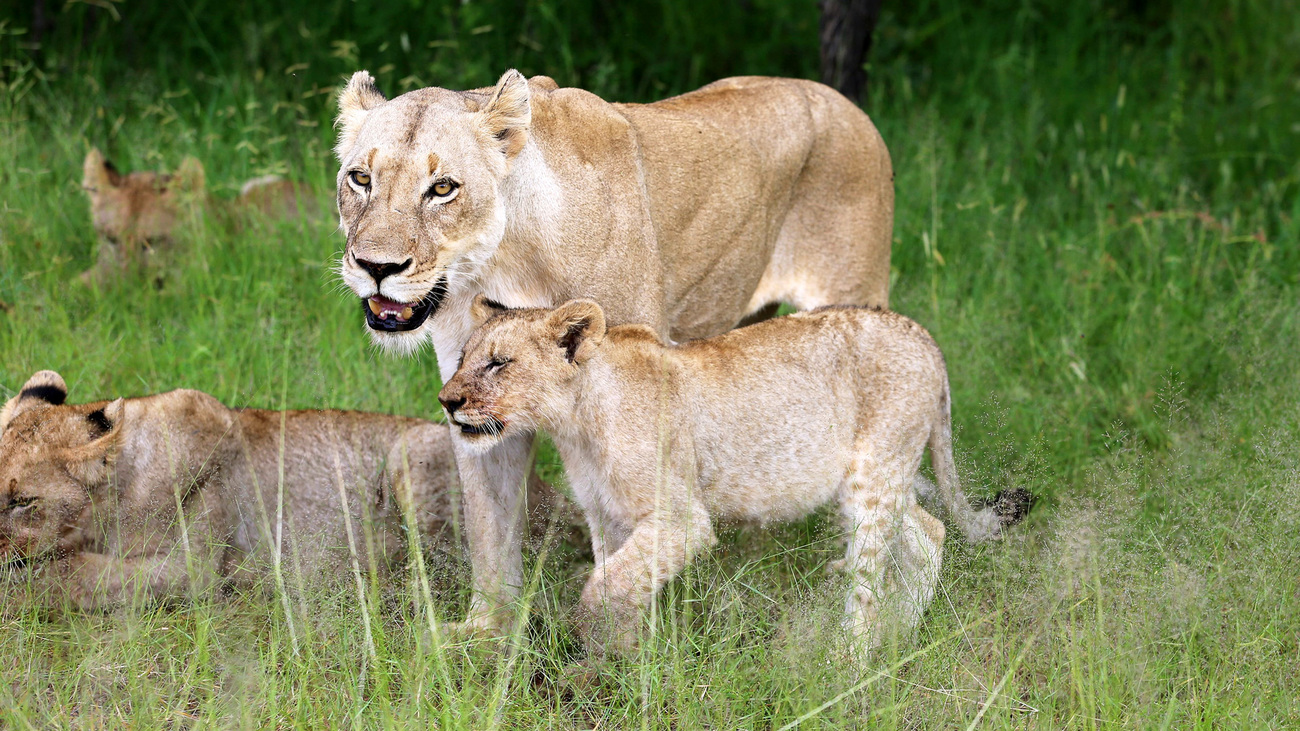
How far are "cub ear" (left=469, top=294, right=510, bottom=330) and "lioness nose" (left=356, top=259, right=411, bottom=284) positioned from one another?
0.29 m

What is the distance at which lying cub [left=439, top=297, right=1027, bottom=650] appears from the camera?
350 centimetres

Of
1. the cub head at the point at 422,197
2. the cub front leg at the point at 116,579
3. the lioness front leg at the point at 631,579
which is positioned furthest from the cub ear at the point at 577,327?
the cub front leg at the point at 116,579

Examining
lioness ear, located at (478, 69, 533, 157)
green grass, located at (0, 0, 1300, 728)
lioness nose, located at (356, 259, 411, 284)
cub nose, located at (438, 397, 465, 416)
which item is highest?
lioness ear, located at (478, 69, 533, 157)

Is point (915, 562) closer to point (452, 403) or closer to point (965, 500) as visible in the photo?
point (965, 500)

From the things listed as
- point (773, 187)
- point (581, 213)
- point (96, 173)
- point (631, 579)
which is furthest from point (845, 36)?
point (631, 579)

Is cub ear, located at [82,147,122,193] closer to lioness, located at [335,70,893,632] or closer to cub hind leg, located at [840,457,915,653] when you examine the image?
lioness, located at [335,70,893,632]

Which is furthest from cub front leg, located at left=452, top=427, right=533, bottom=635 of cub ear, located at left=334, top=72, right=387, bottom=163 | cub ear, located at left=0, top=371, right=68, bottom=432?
cub ear, located at left=0, top=371, right=68, bottom=432

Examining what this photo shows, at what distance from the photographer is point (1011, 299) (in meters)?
6.18

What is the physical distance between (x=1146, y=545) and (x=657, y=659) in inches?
61.5

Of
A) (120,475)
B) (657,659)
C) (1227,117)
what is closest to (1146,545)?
(657,659)

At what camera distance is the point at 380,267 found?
3.43 metres

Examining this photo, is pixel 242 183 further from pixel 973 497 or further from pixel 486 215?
pixel 973 497

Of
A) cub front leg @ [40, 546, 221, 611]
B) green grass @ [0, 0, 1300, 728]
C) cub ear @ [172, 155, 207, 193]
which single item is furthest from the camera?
cub ear @ [172, 155, 207, 193]

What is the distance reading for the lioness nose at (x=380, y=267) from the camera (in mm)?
3418
